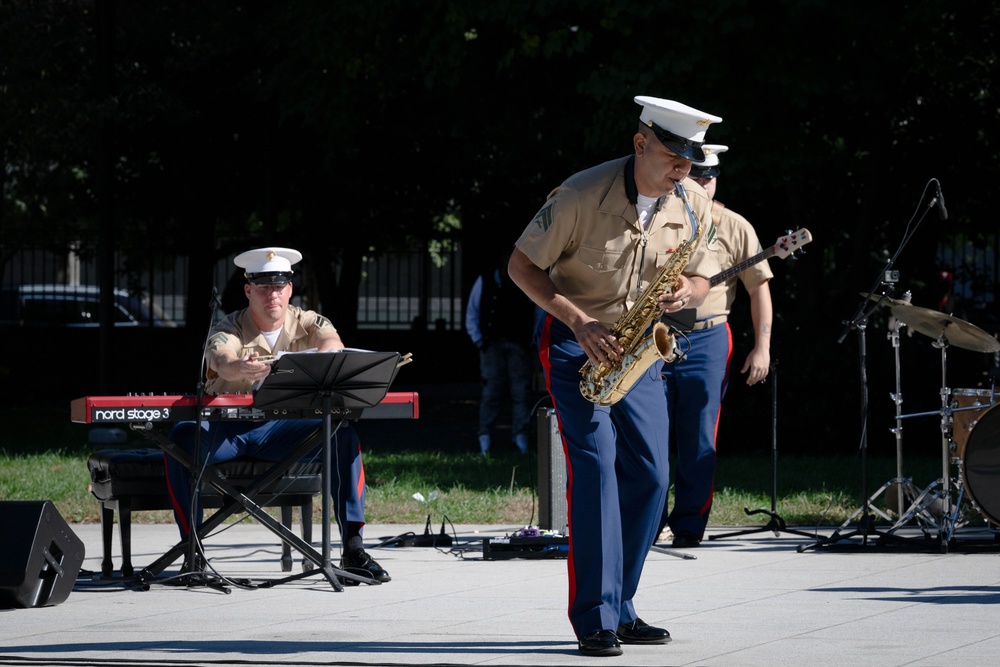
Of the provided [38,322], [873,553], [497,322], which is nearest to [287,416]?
[873,553]

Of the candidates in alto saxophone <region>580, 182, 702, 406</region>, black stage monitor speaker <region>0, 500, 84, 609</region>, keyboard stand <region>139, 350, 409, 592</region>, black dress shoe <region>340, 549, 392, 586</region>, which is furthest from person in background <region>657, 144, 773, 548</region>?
black stage monitor speaker <region>0, 500, 84, 609</region>

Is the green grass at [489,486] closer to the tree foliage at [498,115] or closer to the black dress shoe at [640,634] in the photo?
the tree foliage at [498,115]

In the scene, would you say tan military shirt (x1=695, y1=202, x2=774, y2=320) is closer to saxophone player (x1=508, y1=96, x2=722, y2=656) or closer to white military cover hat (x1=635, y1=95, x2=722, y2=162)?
saxophone player (x1=508, y1=96, x2=722, y2=656)

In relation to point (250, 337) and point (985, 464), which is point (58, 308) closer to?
point (250, 337)

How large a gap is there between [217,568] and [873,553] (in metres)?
3.64

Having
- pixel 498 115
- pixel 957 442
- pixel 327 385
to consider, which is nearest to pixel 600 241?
pixel 327 385

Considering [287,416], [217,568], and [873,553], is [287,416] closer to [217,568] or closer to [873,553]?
[217,568]

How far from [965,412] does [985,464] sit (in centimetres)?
47

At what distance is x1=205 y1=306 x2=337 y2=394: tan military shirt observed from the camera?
786 centimetres

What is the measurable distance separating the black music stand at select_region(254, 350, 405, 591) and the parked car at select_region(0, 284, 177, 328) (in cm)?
1885

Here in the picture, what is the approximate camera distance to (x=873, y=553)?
8492mm

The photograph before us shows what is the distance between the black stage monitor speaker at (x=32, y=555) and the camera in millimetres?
6676

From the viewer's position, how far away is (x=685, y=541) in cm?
876

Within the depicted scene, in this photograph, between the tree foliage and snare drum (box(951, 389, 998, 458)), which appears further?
the tree foliage
